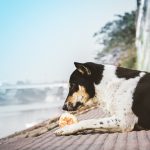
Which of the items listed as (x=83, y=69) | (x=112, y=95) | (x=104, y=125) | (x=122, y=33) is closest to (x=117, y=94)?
(x=112, y=95)

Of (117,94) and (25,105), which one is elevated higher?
(117,94)

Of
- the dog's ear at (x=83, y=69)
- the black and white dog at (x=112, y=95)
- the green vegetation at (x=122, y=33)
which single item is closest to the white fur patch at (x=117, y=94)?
the black and white dog at (x=112, y=95)

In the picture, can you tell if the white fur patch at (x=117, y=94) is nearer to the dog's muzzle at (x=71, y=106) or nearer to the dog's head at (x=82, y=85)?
the dog's head at (x=82, y=85)

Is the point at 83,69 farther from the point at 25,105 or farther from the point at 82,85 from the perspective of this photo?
the point at 25,105

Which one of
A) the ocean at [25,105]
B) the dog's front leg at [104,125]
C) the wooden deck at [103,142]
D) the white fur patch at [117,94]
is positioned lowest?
the ocean at [25,105]

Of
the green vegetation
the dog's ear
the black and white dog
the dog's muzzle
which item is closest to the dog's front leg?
the black and white dog

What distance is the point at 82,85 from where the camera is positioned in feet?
15.5

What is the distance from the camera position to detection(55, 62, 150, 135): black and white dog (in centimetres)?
435

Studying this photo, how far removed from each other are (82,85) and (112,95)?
0.39 m

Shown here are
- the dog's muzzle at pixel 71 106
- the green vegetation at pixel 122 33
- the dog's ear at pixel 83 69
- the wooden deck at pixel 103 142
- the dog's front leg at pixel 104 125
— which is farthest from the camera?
the green vegetation at pixel 122 33

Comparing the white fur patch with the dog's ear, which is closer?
the white fur patch

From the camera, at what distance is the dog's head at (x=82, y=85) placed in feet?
15.3

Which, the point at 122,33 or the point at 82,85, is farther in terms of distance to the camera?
the point at 122,33

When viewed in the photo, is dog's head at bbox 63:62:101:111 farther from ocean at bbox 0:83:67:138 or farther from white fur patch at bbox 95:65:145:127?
ocean at bbox 0:83:67:138
